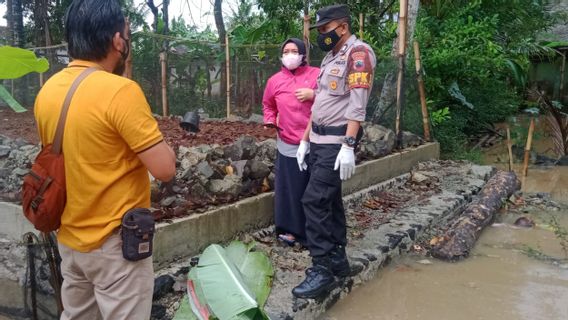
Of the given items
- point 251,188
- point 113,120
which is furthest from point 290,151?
point 113,120

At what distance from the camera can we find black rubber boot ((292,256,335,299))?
128 inches

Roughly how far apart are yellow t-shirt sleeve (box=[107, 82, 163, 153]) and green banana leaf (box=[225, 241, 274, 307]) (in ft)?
5.81

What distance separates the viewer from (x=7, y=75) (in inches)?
74.5

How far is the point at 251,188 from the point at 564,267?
2932 millimetres

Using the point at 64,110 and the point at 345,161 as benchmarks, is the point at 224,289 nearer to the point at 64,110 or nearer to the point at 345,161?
the point at 345,161

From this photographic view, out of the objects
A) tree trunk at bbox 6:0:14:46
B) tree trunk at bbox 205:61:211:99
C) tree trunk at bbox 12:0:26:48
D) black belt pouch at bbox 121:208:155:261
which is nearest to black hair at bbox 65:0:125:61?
black belt pouch at bbox 121:208:155:261

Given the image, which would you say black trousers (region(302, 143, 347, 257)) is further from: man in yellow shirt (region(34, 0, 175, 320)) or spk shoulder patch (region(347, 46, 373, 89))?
man in yellow shirt (region(34, 0, 175, 320))

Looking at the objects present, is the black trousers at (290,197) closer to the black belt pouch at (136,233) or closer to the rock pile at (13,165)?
the rock pile at (13,165)

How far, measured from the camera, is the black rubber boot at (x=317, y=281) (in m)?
3.26

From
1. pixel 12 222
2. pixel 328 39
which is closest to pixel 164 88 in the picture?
pixel 12 222

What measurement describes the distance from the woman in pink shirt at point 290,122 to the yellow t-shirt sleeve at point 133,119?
2.24 metres

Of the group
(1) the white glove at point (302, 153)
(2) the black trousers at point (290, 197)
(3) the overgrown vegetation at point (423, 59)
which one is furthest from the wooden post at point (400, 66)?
(1) the white glove at point (302, 153)

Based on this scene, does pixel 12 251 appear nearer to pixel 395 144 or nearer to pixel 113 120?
pixel 113 120

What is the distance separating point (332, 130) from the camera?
334cm
